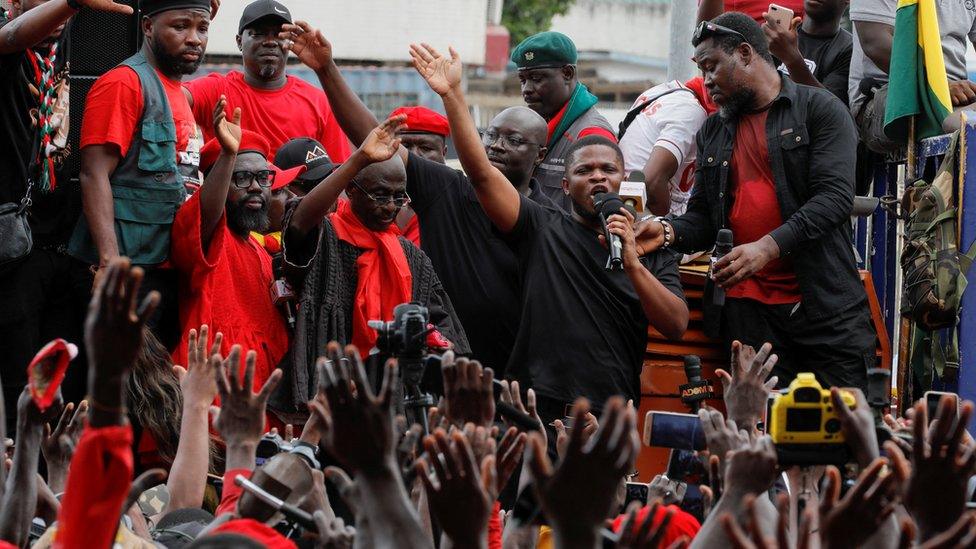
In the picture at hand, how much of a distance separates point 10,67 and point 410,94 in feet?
52.1

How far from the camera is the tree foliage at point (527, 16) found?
24.0 m

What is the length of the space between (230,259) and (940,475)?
11.8 ft

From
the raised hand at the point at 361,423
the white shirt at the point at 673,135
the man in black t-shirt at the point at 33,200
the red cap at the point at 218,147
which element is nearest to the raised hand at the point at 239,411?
the raised hand at the point at 361,423

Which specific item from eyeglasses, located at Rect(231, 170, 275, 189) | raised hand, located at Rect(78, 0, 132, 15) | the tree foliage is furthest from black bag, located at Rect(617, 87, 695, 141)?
the tree foliage

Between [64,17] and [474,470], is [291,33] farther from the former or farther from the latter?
[474,470]

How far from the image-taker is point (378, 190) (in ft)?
20.1

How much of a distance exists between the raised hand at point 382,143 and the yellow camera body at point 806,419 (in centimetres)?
262

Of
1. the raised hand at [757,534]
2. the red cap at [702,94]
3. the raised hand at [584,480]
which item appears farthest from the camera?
the red cap at [702,94]

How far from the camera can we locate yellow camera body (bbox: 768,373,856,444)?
142 inches

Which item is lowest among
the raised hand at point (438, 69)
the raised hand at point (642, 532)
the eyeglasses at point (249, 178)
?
the raised hand at point (642, 532)

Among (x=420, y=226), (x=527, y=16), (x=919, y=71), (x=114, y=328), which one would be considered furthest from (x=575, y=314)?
(x=527, y=16)

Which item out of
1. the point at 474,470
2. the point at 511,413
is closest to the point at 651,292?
the point at 511,413

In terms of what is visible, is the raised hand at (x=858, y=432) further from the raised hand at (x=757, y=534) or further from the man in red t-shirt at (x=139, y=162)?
the man in red t-shirt at (x=139, y=162)

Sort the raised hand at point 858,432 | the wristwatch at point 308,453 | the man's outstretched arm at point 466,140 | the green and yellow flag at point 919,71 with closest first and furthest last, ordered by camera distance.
Answer: the raised hand at point 858,432, the wristwatch at point 308,453, the man's outstretched arm at point 466,140, the green and yellow flag at point 919,71
